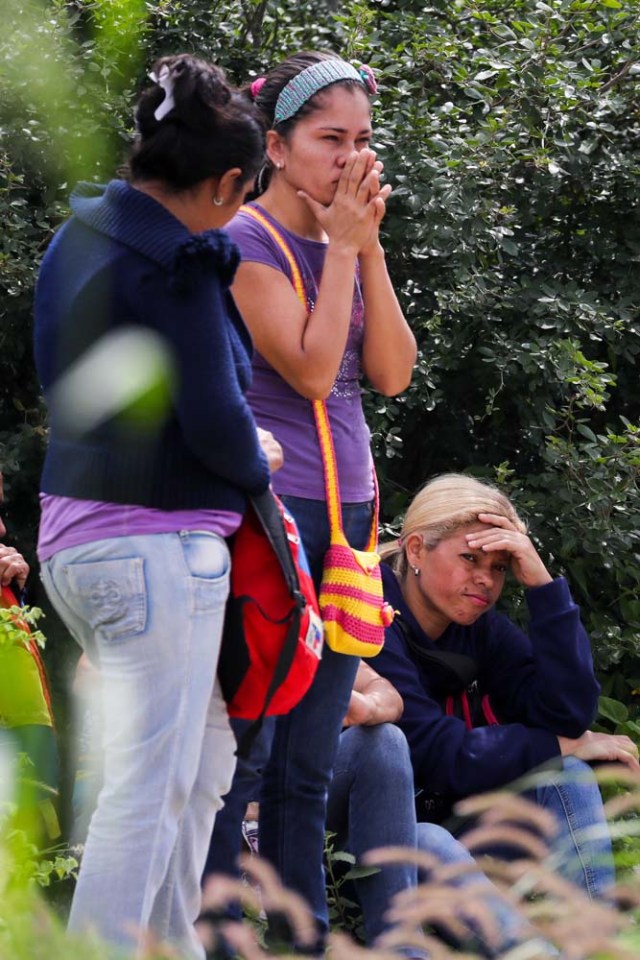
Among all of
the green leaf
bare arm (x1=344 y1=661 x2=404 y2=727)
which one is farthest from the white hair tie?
the green leaf

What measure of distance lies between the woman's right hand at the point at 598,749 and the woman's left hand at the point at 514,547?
16.7 inches

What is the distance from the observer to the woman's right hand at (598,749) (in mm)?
3812

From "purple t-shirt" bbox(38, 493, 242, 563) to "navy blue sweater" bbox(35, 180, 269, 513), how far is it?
0.02m

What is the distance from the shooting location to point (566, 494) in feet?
15.7

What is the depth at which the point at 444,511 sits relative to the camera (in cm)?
404

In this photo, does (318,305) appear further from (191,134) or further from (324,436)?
(191,134)

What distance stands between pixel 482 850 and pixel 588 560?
135cm

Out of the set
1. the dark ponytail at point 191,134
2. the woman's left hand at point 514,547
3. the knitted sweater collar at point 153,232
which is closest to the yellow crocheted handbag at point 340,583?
the dark ponytail at point 191,134

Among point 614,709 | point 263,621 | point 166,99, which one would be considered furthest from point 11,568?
point 614,709

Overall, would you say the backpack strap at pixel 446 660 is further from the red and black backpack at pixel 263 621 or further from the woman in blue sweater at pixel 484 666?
the red and black backpack at pixel 263 621

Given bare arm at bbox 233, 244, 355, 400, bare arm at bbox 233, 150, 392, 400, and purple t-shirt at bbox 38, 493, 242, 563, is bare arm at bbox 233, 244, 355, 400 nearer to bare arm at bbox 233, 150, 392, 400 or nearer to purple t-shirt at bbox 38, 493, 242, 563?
bare arm at bbox 233, 150, 392, 400

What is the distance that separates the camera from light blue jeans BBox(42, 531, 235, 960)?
8.09 feet

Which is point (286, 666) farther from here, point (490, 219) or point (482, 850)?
point (490, 219)

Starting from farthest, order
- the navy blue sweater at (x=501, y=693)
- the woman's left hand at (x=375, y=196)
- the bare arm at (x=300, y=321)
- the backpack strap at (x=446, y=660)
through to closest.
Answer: the backpack strap at (x=446, y=660), the navy blue sweater at (x=501, y=693), the woman's left hand at (x=375, y=196), the bare arm at (x=300, y=321)
